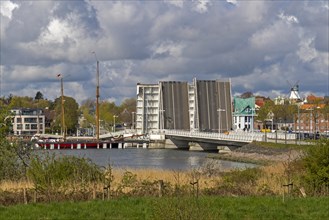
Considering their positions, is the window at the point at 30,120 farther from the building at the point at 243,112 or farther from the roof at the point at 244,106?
the roof at the point at 244,106

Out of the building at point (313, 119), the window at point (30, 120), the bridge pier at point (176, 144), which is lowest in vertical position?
the bridge pier at point (176, 144)

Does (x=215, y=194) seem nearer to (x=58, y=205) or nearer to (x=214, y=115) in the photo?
(x=58, y=205)

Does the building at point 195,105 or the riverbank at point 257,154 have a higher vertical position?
the building at point 195,105

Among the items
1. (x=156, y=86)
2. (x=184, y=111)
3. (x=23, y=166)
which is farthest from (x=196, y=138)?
(x=23, y=166)

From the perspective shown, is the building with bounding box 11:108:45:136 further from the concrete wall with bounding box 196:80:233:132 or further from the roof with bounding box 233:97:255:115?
the concrete wall with bounding box 196:80:233:132

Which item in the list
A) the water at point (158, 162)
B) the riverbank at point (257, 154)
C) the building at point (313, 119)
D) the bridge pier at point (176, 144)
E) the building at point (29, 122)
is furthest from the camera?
the building at point (29, 122)

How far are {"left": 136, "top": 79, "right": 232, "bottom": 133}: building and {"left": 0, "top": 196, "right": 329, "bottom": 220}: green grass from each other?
330 ft

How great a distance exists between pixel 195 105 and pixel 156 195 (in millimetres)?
100645

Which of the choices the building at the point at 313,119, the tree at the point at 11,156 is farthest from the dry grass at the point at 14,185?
the building at the point at 313,119

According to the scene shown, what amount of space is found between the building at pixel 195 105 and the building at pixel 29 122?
174 feet

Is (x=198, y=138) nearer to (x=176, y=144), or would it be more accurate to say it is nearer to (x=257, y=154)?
A: (x=176, y=144)

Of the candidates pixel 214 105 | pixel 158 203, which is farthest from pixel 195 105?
pixel 158 203

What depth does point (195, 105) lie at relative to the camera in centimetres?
12244

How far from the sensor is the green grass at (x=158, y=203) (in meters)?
17.1
